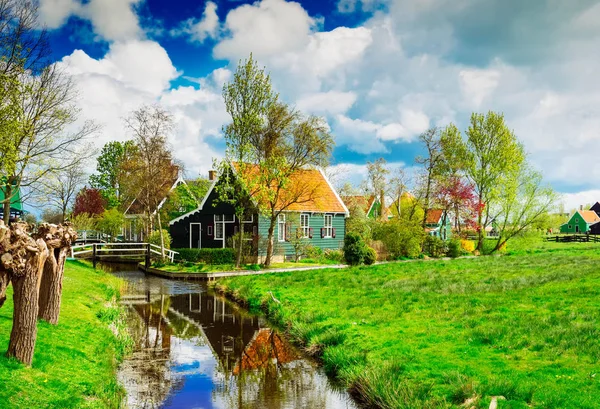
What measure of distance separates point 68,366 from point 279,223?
90.2 ft

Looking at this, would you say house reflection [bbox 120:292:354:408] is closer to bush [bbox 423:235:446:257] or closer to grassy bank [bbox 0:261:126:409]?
grassy bank [bbox 0:261:126:409]

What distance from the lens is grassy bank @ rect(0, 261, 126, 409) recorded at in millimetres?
7883

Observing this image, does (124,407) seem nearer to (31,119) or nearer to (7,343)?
(7,343)

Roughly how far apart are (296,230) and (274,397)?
27478mm

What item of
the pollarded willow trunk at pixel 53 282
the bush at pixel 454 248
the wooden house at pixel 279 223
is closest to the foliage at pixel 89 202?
the wooden house at pixel 279 223

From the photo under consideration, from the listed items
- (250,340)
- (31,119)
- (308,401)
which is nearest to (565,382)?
(308,401)

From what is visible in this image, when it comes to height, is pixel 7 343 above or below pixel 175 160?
below

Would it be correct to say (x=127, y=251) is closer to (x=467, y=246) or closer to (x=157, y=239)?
(x=157, y=239)

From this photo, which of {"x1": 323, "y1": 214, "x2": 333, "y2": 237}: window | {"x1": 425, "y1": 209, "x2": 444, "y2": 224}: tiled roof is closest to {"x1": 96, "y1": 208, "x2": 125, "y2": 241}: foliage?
{"x1": 323, "y1": 214, "x2": 333, "y2": 237}: window

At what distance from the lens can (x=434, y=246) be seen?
43.7 metres

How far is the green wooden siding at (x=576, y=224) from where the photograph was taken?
4464 inches

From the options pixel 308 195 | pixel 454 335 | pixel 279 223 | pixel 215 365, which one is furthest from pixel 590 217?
pixel 215 365

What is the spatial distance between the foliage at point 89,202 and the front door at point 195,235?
32.3 metres

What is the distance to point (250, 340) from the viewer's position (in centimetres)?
1467
